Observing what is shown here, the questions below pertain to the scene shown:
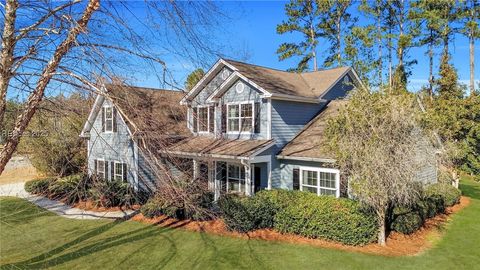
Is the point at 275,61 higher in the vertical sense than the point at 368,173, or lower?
higher

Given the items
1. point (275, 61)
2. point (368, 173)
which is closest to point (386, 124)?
point (368, 173)

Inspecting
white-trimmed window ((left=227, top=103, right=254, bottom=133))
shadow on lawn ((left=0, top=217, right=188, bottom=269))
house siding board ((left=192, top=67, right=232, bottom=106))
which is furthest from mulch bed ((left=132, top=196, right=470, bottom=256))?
house siding board ((left=192, top=67, right=232, bottom=106))

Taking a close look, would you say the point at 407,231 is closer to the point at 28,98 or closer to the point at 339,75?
the point at 339,75

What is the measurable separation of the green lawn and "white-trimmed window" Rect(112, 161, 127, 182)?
621cm

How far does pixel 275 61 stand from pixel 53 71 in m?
34.0

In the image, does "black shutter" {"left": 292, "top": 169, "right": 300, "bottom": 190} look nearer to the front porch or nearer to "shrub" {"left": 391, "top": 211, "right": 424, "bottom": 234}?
the front porch

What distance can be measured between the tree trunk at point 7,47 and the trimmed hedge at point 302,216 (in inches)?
382

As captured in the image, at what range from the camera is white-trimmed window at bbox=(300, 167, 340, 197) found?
14.9 meters

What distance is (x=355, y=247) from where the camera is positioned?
11484mm

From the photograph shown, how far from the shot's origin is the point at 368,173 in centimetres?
1077

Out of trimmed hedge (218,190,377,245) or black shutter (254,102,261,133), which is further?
black shutter (254,102,261,133)

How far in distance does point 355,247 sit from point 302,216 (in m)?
2.13

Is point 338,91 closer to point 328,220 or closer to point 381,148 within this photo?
point 381,148

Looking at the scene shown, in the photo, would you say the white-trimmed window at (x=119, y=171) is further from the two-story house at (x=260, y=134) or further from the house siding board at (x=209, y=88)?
the house siding board at (x=209, y=88)
